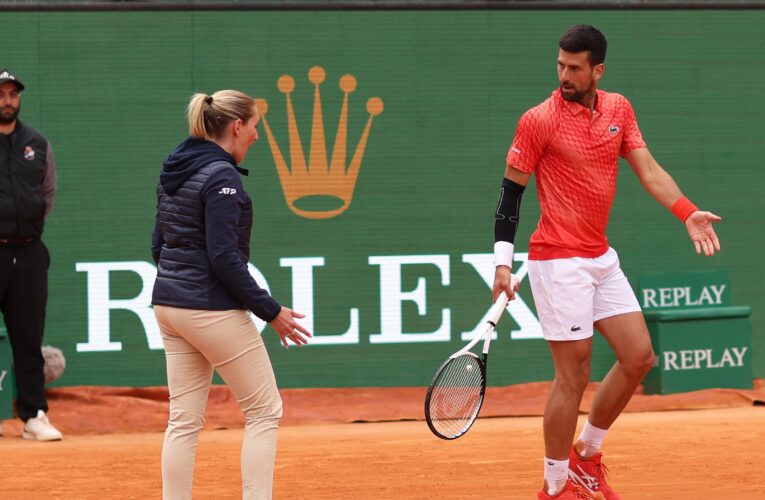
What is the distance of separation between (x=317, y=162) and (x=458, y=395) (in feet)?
13.4

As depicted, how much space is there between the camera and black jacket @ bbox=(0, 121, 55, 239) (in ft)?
25.0

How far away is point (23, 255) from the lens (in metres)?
7.72

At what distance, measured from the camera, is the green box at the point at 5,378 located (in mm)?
7996

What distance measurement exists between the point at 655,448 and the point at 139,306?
3753 mm

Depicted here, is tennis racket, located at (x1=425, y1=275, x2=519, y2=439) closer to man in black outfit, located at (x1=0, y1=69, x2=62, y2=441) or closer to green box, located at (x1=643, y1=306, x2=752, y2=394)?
man in black outfit, located at (x1=0, y1=69, x2=62, y2=441)

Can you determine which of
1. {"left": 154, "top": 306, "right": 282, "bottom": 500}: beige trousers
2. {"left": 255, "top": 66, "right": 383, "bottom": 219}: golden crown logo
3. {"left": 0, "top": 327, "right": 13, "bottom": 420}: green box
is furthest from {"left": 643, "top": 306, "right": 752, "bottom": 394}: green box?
{"left": 154, "top": 306, "right": 282, "bottom": 500}: beige trousers

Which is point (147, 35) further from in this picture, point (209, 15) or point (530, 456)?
point (530, 456)

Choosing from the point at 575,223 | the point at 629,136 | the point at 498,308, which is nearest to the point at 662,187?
the point at 629,136

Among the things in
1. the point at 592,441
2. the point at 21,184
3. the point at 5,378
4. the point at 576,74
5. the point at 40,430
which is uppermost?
the point at 576,74

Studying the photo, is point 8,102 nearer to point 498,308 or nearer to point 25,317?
point 25,317

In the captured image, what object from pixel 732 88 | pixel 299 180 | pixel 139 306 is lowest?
pixel 139 306

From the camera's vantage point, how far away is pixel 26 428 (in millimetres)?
7785

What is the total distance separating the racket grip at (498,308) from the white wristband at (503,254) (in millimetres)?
127

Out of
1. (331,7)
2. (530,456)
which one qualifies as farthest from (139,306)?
(530,456)
